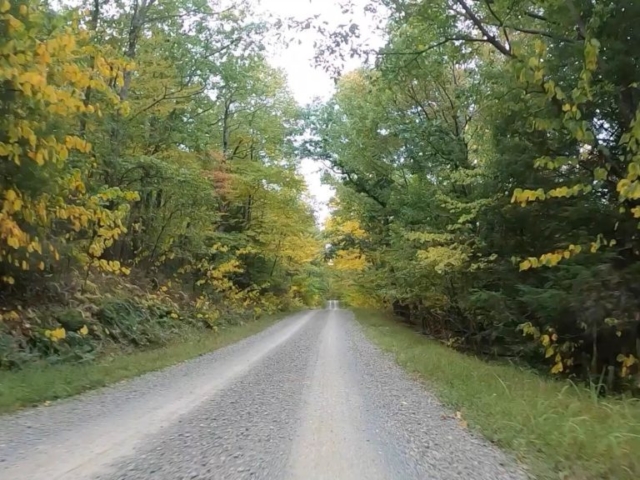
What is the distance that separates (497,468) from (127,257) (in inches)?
659

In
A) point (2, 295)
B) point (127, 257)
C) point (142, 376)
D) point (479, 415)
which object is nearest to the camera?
point (479, 415)

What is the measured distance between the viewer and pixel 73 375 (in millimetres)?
8555

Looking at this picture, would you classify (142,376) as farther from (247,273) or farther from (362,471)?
(247,273)

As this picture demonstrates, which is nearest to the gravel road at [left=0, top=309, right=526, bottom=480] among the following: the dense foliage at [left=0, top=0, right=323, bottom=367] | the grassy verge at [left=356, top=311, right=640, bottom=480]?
the grassy verge at [left=356, top=311, right=640, bottom=480]

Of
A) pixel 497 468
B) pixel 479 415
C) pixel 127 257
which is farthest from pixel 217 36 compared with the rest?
pixel 497 468

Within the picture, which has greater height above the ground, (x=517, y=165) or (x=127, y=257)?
(x=517, y=165)

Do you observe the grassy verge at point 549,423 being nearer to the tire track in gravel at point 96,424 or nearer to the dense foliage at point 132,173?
the tire track in gravel at point 96,424

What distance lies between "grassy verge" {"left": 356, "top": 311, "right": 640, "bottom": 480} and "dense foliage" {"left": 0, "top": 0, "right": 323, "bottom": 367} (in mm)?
5610

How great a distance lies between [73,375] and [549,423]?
7.09 m

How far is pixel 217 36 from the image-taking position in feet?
57.6

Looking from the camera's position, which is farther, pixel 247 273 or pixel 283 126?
pixel 247 273

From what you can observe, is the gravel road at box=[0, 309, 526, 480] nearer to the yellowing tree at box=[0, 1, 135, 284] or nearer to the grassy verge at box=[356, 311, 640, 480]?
the grassy verge at box=[356, 311, 640, 480]

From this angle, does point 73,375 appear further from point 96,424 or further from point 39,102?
point 39,102

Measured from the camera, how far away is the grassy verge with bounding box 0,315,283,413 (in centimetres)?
692
